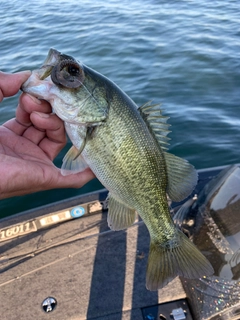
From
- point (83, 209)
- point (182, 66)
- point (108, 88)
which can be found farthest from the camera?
point (182, 66)

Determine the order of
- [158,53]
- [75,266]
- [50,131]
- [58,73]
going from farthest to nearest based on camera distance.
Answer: [158,53]
[75,266]
[50,131]
[58,73]

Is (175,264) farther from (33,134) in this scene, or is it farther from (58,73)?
(33,134)

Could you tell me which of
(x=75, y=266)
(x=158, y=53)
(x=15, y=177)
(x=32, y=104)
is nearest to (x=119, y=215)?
(x=15, y=177)

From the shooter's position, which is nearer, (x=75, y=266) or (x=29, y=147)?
(x=29, y=147)

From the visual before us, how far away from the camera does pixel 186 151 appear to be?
591 centimetres

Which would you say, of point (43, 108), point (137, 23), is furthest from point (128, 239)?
point (137, 23)

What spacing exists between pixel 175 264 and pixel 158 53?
8753 millimetres

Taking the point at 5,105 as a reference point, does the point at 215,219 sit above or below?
above

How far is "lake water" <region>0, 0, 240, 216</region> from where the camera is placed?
6.18 m

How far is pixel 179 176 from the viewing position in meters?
2.27

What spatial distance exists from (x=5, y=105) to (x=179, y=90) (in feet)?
13.5

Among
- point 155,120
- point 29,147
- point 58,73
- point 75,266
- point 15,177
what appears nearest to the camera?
point 58,73

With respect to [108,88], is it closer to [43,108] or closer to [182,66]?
[43,108]

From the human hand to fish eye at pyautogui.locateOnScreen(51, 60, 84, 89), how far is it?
0.31 metres
